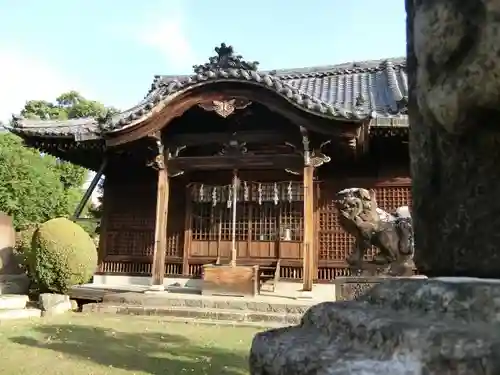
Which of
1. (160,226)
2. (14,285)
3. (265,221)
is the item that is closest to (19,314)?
(14,285)

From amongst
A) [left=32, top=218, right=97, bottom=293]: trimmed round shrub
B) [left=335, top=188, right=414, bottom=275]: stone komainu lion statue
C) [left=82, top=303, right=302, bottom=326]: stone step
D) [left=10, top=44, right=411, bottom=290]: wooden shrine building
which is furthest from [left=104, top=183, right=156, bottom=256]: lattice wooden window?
[left=335, top=188, right=414, bottom=275]: stone komainu lion statue

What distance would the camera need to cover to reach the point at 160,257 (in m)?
10.8

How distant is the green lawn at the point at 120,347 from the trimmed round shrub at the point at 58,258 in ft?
6.38

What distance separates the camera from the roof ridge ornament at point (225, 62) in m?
11.6

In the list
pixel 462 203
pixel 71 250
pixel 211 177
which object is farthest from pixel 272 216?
pixel 462 203

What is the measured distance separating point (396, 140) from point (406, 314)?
10.4 meters

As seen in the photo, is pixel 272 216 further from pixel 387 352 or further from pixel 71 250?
pixel 387 352

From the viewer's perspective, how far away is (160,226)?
35.7ft

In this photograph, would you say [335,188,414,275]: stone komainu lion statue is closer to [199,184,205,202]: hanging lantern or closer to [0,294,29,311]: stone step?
[199,184,205,202]: hanging lantern

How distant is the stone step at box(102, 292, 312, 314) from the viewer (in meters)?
8.65

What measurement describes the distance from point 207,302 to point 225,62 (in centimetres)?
614

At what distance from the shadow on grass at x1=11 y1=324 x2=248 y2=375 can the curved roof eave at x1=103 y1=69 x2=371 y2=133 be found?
495cm

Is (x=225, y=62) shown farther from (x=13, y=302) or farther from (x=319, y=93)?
(x=13, y=302)

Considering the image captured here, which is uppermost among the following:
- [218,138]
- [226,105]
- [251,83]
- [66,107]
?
[66,107]
